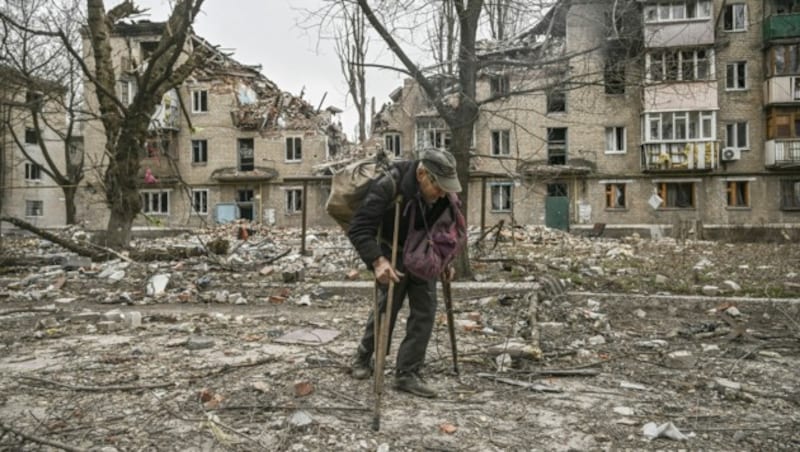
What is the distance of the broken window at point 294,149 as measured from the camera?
98.9 feet

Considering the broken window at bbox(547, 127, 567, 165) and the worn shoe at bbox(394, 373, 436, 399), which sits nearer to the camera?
the worn shoe at bbox(394, 373, 436, 399)

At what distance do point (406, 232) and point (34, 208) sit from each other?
140ft

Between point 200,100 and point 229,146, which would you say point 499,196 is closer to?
point 229,146

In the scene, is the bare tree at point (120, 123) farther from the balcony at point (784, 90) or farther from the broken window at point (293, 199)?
the balcony at point (784, 90)

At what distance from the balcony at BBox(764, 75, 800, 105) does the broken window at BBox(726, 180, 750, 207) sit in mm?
3985

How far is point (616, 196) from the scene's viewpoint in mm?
27859

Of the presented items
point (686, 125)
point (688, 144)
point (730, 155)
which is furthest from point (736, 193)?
point (686, 125)

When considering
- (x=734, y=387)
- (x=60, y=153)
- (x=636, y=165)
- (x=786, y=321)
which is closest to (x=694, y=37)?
(x=636, y=165)

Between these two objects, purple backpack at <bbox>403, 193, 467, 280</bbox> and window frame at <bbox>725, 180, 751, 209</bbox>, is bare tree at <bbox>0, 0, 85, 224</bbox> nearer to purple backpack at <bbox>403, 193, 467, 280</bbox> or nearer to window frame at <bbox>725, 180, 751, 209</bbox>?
purple backpack at <bbox>403, 193, 467, 280</bbox>

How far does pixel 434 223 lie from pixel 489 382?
4.25ft

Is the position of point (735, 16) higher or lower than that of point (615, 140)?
higher

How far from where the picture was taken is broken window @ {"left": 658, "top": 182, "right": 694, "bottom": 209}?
27.3m

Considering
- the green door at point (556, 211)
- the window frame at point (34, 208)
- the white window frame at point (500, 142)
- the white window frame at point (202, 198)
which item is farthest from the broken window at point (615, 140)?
the window frame at point (34, 208)

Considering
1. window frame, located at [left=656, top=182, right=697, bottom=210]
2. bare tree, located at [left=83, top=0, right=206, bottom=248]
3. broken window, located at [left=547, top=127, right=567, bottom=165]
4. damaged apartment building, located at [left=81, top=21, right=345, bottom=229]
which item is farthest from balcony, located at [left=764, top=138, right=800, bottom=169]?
bare tree, located at [left=83, top=0, right=206, bottom=248]
